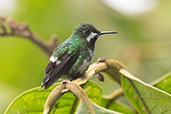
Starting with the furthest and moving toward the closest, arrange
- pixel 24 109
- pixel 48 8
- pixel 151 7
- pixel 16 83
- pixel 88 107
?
1. pixel 151 7
2. pixel 48 8
3. pixel 16 83
4. pixel 24 109
5. pixel 88 107

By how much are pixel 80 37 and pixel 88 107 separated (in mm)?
1083

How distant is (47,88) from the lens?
1917mm

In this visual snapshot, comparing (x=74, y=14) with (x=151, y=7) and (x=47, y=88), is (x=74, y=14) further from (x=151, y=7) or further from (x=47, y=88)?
(x=47, y=88)

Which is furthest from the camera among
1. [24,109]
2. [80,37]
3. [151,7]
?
[151,7]

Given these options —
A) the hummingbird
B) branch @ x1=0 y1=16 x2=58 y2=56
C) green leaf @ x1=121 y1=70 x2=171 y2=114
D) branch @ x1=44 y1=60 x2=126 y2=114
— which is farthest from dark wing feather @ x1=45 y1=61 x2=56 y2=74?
branch @ x1=0 y1=16 x2=58 y2=56

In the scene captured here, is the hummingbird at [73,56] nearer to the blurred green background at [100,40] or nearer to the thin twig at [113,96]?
the thin twig at [113,96]

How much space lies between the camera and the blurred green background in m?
3.94

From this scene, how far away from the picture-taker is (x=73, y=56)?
232 centimetres

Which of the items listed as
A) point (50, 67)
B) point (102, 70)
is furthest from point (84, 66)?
point (102, 70)

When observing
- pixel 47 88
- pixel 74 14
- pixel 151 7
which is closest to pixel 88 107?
pixel 47 88

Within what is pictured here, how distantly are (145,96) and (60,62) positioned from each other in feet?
2.05

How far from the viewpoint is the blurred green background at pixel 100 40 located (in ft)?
12.9

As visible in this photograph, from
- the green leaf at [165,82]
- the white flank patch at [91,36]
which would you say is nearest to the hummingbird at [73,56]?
the white flank patch at [91,36]

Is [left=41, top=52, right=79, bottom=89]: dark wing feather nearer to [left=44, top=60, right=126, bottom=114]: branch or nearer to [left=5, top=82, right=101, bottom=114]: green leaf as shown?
[left=5, top=82, right=101, bottom=114]: green leaf
